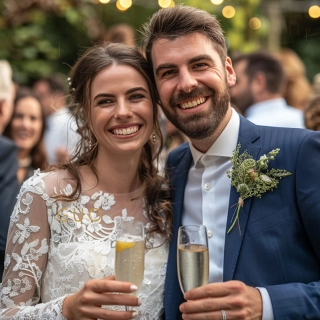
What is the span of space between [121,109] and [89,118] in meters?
0.34

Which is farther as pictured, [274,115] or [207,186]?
[274,115]

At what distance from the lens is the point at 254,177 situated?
2.95 meters

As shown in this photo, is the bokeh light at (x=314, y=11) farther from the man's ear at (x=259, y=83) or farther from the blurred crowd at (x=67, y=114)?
the man's ear at (x=259, y=83)

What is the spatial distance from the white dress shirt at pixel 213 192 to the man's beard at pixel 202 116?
0.09m

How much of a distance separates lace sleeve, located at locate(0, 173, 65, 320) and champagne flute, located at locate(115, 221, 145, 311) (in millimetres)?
719

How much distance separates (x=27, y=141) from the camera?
6.19 meters

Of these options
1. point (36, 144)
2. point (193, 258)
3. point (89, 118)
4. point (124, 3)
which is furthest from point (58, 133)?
point (193, 258)

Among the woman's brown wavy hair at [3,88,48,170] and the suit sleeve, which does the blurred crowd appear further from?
the suit sleeve

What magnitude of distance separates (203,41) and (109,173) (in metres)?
1.02

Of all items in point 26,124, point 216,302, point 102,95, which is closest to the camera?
point 216,302

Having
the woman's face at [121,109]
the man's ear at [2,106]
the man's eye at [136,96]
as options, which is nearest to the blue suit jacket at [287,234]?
the woman's face at [121,109]

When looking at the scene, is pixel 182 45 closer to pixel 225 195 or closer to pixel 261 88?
pixel 225 195

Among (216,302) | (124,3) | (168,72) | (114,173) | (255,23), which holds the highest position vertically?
(124,3)

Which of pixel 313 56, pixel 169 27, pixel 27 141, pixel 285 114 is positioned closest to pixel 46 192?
pixel 169 27
